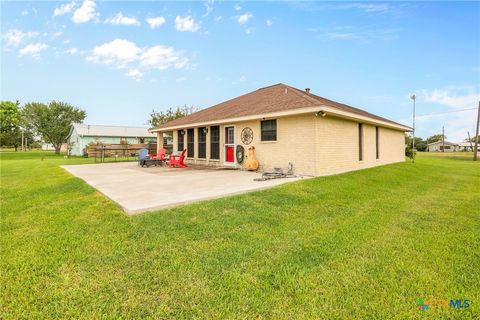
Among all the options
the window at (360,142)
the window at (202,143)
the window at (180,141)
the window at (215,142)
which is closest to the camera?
the window at (360,142)

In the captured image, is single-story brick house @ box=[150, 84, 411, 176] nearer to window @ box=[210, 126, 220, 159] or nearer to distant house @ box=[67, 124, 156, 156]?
window @ box=[210, 126, 220, 159]

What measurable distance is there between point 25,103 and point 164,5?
39017 mm

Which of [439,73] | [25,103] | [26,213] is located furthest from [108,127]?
[439,73]

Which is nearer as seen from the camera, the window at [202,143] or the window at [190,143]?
the window at [202,143]

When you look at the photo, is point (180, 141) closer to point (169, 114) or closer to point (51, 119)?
point (169, 114)

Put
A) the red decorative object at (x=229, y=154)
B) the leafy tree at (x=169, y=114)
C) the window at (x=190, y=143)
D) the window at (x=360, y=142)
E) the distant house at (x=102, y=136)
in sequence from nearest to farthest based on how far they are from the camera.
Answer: the window at (x=360, y=142) < the red decorative object at (x=229, y=154) < the window at (x=190, y=143) < the distant house at (x=102, y=136) < the leafy tree at (x=169, y=114)

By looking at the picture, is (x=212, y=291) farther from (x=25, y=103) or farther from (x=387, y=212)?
(x=25, y=103)

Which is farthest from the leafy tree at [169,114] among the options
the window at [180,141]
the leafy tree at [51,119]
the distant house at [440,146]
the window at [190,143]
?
the distant house at [440,146]

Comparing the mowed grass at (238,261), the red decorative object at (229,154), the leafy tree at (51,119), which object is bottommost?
the mowed grass at (238,261)

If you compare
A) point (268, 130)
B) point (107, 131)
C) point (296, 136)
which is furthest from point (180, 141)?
point (107, 131)

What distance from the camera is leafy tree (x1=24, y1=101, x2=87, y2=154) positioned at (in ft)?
118

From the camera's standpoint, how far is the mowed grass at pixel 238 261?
2018mm

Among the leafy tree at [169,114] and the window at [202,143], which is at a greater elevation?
the leafy tree at [169,114]

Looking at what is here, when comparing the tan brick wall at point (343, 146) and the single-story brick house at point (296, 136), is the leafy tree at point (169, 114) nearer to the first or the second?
the single-story brick house at point (296, 136)
